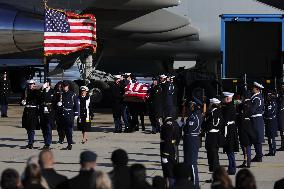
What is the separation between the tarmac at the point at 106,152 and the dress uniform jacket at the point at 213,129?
66 cm

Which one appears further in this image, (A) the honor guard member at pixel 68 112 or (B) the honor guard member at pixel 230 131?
(A) the honor guard member at pixel 68 112

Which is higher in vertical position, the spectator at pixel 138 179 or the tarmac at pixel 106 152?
the spectator at pixel 138 179

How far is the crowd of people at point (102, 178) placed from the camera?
895 cm

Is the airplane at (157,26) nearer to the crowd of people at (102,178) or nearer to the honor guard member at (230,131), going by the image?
the honor guard member at (230,131)

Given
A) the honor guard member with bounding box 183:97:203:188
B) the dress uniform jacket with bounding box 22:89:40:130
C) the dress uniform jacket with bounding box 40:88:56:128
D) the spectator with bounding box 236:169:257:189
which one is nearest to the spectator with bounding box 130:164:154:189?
the spectator with bounding box 236:169:257:189

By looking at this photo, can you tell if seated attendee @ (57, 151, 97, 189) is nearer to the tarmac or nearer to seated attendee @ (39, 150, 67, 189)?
seated attendee @ (39, 150, 67, 189)

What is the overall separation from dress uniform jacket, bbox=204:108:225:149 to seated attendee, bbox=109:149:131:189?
17.9 ft

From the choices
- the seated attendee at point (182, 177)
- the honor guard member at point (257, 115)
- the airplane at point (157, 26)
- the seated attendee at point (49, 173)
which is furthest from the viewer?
the airplane at point (157, 26)

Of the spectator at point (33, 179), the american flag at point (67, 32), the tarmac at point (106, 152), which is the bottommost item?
the tarmac at point (106, 152)

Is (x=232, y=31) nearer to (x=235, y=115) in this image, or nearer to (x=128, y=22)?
(x=128, y=22)

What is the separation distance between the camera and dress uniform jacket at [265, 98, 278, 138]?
1953 cm

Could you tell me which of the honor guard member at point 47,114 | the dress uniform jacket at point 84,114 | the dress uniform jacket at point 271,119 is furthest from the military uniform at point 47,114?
the dress uniform jacket at point 271,119

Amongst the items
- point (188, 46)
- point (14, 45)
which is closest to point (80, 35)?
point (14, 45)

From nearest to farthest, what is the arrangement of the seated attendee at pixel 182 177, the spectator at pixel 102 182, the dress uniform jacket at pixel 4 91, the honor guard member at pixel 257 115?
the spectator at pixel 102 182 → the seated attendee at pixel 182 177 → the honor guard member at pixel 257 115 → the dress uniform jacket at pixel 4 91
